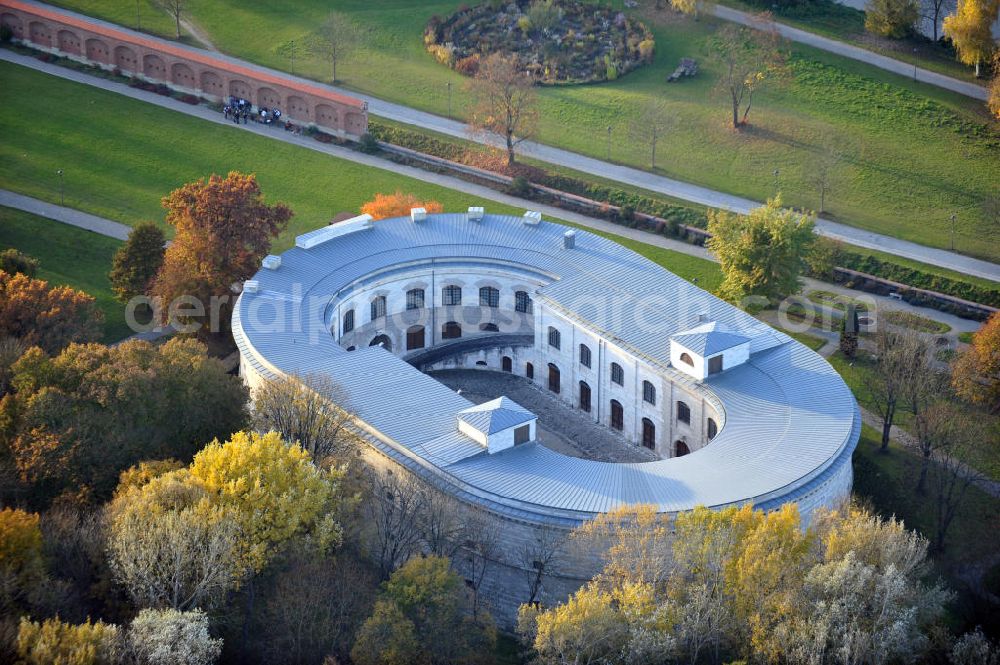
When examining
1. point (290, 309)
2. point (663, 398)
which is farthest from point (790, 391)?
point (290, 309)

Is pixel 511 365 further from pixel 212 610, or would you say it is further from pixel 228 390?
pixel 212 610

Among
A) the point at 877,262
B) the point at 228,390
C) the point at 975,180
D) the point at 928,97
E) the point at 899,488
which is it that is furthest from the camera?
the point at 928,97

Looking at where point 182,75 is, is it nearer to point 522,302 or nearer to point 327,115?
point 327,115

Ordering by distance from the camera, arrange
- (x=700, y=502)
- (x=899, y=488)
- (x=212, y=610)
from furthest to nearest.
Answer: (x=899, y=488)
(x=700, y=502)
(x=212, y=610)

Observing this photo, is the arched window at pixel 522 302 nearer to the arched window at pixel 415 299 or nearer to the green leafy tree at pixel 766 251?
the arched window at pixel 415 299

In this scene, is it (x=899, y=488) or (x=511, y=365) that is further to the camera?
(x=511, y=365)

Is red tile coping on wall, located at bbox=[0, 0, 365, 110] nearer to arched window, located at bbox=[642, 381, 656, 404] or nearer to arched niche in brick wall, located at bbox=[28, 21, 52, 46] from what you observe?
arched niche in brick wall, located at bbox=[28, 21, 52, 46]

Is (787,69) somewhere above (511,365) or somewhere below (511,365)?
above

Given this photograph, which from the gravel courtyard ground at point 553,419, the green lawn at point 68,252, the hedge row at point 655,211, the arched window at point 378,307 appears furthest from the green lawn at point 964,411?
the green lawn at point 68,252
